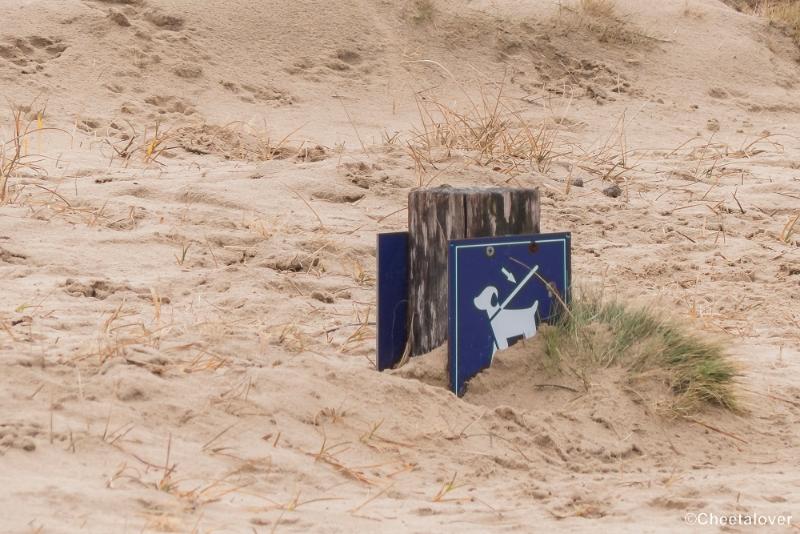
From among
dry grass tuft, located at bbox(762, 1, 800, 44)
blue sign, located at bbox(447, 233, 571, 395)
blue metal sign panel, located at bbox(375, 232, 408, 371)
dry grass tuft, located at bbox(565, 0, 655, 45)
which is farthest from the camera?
dry grass tuft, located at bbox(762, 1, 800, 44)

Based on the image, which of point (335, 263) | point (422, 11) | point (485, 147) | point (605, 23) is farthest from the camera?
point (605, 23)

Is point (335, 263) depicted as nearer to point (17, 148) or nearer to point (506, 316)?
point (506, 316)

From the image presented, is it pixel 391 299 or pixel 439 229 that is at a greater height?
pixel 439 229

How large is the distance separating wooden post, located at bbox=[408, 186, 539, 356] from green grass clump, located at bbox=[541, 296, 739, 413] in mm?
319

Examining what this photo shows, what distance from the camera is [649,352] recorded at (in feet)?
10.2

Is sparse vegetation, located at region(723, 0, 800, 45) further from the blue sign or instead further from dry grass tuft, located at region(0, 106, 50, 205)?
the blue sign

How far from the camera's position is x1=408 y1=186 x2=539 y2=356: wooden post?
3.15m

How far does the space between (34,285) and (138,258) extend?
54 cm

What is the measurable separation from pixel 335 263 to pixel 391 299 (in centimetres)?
109

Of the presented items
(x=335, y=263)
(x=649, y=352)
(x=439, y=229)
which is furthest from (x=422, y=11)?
(x=649, y=352)

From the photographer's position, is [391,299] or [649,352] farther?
[391,299]

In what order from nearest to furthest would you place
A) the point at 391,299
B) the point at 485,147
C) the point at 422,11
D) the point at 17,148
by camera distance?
the point at 391,299
the point at 17,148
the point at 485,147
the point at 422,11

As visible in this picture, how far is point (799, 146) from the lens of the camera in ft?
24.0

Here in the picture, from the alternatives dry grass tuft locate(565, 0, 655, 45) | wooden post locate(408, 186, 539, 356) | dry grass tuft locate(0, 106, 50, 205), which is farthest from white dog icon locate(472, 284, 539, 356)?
dry grass tuft locate(565, 0, 655, 45)
